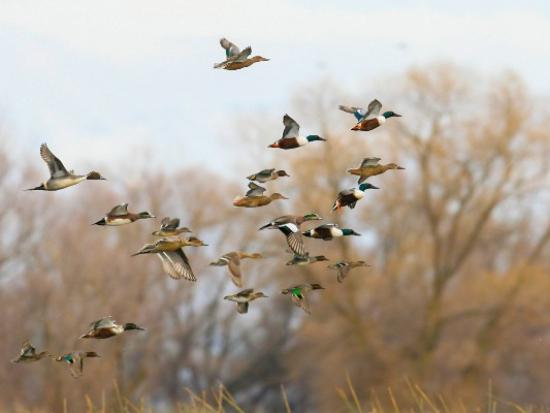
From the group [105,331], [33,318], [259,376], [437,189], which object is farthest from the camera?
[259,376]

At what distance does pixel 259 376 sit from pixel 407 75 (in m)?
15.9

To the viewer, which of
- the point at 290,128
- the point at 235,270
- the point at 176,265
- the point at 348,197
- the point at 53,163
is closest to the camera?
the point at 235,270

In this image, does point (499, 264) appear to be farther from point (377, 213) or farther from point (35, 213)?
point (35, 213)

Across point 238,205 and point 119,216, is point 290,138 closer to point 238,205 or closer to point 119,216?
point 238,205

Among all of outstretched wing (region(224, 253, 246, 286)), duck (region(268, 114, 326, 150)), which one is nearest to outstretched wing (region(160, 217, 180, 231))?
outstretched wing (region(224, 253, 246, 286))

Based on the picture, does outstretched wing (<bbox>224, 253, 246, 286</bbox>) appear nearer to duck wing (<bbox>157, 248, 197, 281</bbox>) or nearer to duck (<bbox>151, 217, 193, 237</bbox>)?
duck wing (<bbox>157, 248, 197, 281</bbox>)

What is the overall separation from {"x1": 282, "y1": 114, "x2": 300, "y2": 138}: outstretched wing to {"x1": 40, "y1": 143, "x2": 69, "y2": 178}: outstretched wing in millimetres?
1322

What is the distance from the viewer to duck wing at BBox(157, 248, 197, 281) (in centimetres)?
513

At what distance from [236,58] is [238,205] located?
0.92 meters

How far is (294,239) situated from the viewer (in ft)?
17.3

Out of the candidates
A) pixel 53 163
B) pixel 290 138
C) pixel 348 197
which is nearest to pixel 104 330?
pixel 53 163

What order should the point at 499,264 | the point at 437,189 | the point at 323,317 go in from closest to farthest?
1. the point at 437,189
2. the point at 323,317
3. the point at 499,264

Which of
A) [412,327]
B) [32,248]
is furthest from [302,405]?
[32,248]

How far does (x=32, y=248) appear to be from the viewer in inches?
1027
